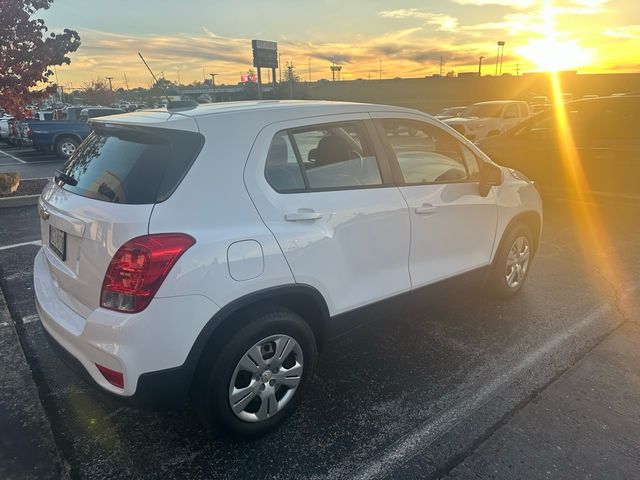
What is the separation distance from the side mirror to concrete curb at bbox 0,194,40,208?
7797 mm

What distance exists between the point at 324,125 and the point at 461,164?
1.31m

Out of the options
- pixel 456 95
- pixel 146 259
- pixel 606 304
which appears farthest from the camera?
pixel 456 95

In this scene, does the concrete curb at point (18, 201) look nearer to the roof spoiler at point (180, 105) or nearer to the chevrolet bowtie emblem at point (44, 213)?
the chevrolet bowtie emblem at point (44, 213)

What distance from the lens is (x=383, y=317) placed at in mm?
3129

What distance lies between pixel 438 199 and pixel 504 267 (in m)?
1.26

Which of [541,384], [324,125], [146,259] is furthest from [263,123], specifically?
[541,384]

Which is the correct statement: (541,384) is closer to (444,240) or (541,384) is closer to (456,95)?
(444,240)

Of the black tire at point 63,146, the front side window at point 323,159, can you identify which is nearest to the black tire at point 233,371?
the front side window at point 323,159

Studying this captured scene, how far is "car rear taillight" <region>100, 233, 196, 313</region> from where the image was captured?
6.82 ft

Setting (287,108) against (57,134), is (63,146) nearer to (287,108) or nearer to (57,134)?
(57,134)

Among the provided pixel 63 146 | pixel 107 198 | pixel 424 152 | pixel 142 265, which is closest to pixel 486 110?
pixel 63 146

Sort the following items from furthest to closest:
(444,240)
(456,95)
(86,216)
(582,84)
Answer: (456,95) → (582,84) → (444,240) → (86,216)

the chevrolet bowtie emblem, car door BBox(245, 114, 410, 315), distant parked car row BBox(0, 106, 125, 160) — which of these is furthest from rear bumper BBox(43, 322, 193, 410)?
distant parked car row BBox(0, 106, 125, 160)

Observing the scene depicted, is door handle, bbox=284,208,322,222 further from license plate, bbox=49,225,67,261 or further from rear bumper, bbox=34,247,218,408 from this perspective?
license plate, bbox=49,225,67,261
